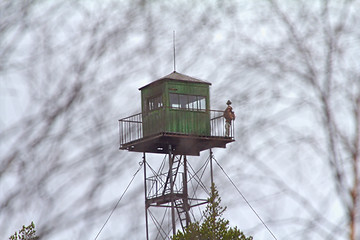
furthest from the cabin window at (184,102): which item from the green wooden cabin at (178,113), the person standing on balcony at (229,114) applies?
the person standing on balcony at (229,114)

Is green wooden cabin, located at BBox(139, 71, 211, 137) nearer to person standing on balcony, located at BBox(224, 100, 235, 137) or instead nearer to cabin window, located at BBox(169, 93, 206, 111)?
cabin window, located at BBox(169, 93, 206, 111)

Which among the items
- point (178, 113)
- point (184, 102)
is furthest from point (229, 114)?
point (184, 102)

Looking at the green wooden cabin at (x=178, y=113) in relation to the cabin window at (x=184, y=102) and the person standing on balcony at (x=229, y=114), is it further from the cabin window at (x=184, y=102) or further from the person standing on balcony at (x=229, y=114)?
the person standing on balcony at (x=229, y=114)

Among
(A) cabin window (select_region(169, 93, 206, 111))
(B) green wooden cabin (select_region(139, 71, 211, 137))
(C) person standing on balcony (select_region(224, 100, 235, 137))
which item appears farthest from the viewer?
(A) cabin window (select_region(169, 93, 206, 111))

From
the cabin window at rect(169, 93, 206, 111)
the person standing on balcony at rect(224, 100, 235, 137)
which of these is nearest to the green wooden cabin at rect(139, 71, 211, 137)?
the cabin window at rect(169, 93, 206, 111)

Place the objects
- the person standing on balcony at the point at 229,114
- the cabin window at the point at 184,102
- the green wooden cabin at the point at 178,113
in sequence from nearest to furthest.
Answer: the person standing on balcony at the point at 229,114
the green wooden cabin at the point at 178,113
the cabin window at the point at 184,102

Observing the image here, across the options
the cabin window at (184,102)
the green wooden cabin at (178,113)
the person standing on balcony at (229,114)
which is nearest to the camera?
the person standing on balcony at (229,114)

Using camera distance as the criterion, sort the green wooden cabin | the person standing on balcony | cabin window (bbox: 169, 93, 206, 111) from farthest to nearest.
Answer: cabin window (bbox: 169, 93, 206, 111) → the green wooden cabin → the person standing on balcony

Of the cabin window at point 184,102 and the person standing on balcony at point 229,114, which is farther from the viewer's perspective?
A: the cabin window at point 184,102

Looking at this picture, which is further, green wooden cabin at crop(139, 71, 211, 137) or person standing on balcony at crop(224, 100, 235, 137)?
green wooden cabin at crop(139, 71, 211, 137)

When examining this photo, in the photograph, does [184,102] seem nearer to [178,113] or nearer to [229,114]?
[178,113]

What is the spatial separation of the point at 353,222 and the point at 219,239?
32739 millimetres

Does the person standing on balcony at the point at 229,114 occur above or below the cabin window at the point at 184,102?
below

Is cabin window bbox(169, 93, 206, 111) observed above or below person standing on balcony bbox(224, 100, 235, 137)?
above
